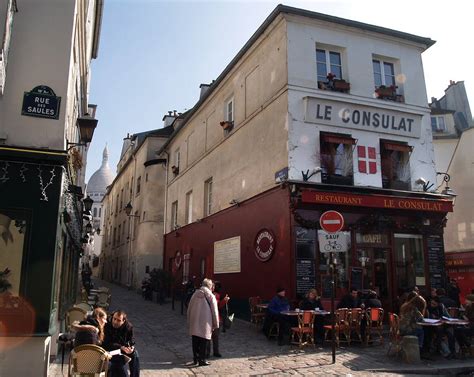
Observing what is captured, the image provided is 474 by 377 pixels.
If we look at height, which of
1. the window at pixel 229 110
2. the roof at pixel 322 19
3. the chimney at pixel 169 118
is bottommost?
the window at pixel 229 110

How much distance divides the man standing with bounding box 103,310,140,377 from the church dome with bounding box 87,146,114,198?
271 feet

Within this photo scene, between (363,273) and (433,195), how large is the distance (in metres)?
3.58

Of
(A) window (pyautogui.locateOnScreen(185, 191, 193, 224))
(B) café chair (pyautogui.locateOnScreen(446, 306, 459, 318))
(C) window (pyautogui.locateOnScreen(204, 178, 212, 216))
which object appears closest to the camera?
(B) café chair (pyautogui.locateOnScreen(446, 306, 459, 318))

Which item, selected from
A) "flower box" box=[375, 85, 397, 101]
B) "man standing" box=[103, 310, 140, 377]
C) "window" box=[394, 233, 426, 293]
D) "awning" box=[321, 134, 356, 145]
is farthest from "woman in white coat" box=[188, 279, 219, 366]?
"flower box" box=[375, 85, 397, 101]

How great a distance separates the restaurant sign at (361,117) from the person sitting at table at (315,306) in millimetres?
5000

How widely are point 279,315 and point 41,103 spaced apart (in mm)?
6796

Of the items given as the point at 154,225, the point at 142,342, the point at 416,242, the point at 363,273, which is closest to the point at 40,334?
the point at 142,342

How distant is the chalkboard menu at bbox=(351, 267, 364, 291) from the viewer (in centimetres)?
1250

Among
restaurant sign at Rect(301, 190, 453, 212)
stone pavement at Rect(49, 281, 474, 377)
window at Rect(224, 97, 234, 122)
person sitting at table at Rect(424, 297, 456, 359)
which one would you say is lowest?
stone pavement at Rect(49, 281, 474, 377)

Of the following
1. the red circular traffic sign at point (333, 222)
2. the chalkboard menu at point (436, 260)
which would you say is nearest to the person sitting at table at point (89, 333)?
the red circular traffic sign at point (333, 222)

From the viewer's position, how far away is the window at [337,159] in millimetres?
12945

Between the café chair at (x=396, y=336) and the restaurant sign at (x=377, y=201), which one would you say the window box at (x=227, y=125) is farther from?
the café chair at (x=396, y=336)

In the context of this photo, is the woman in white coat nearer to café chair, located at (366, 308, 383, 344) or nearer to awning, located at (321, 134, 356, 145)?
café chair, located at (366, 308, 383, 344)

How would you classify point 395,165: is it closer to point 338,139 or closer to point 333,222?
point 338,139
